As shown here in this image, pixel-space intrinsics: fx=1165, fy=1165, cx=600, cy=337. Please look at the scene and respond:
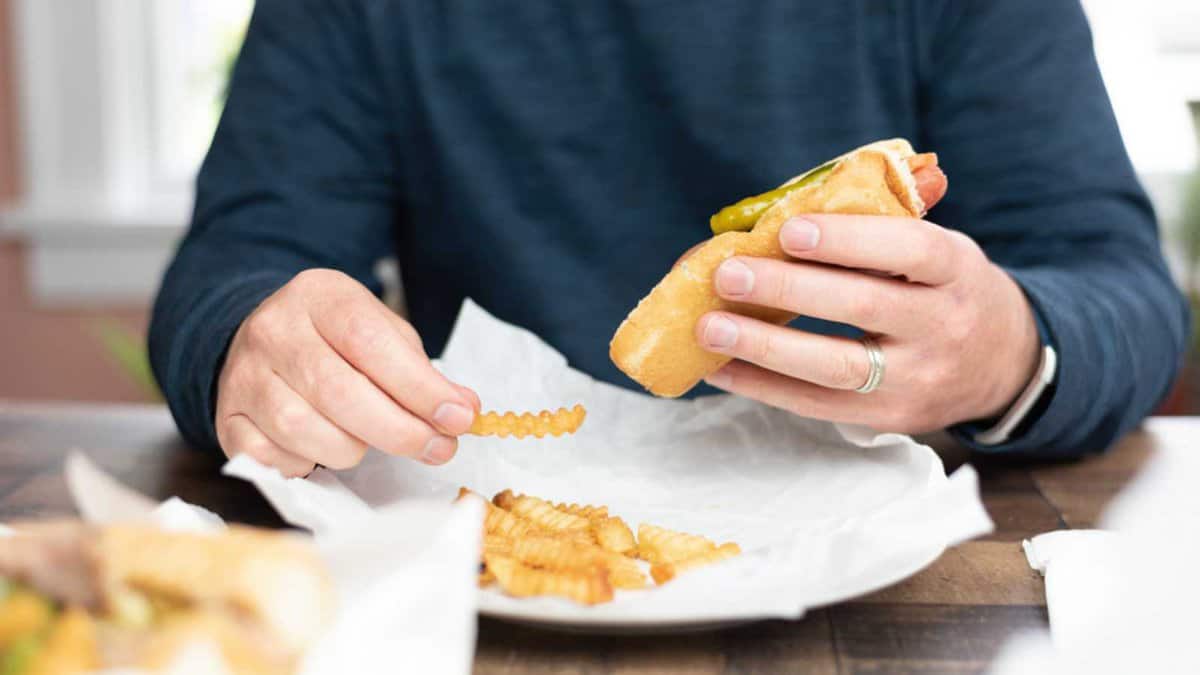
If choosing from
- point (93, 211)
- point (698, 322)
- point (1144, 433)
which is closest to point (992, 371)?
point (698, 322)

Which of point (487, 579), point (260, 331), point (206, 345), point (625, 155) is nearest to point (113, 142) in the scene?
point (625, 155)

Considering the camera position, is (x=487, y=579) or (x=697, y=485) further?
Result: (x=697, y=485)

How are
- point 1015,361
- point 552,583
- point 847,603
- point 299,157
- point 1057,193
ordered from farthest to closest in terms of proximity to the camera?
point 299,157
point 1057,193
point 1015,361
point 847,603
point 552,583

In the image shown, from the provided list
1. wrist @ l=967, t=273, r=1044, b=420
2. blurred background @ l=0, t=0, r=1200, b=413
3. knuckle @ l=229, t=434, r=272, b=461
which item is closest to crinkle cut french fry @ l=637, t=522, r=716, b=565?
knuckle @ l=229, t=434, r=272, b=461

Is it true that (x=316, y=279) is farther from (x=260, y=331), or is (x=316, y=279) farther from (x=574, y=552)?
(x=574, y=552)

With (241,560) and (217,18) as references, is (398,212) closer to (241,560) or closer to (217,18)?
(241,560)

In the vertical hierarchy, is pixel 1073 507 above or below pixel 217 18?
above

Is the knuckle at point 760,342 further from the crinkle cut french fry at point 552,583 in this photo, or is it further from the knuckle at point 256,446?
the knuckle at point 256,446
